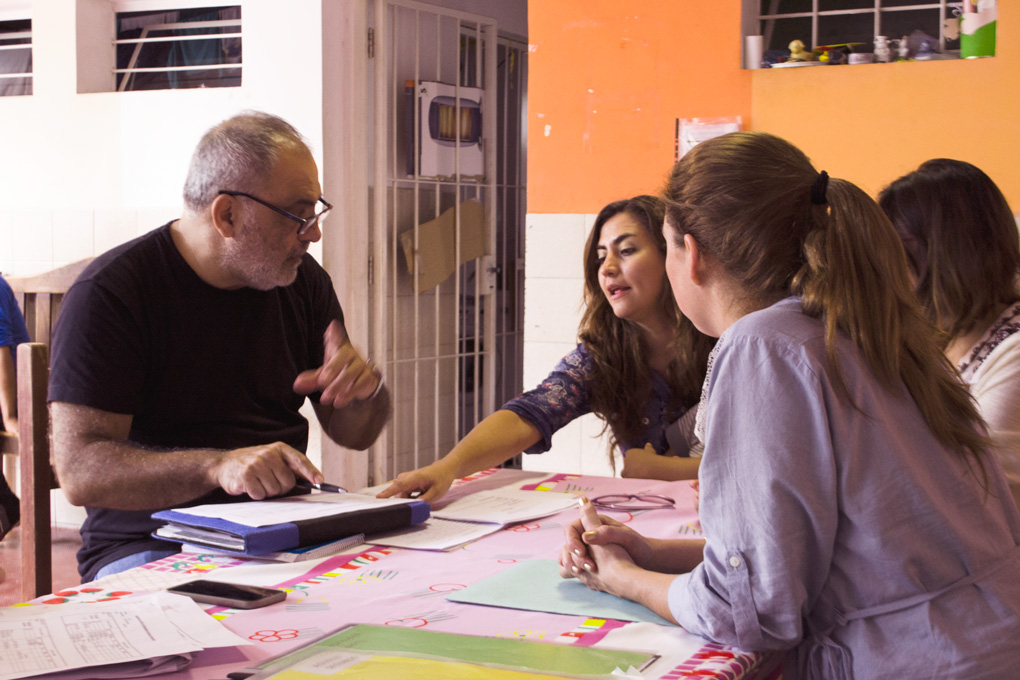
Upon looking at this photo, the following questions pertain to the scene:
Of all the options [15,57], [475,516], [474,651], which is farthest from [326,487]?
[15,57]

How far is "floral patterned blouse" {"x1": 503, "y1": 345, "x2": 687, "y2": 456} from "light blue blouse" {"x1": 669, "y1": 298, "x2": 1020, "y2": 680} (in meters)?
1.21

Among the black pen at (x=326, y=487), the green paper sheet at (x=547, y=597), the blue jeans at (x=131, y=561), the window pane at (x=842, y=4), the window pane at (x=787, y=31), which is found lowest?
the blue jeans at (x=131, y=561)

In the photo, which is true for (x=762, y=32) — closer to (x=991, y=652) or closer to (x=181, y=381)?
(x=181, y=381)

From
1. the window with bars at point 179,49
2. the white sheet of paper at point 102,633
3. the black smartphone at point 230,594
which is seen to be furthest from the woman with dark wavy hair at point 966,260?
the window with bars at point 179,49

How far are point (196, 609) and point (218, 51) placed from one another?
3953mm

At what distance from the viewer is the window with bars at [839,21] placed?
11.9ft

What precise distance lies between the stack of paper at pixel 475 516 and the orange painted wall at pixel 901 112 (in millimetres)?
1996

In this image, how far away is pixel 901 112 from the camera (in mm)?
3396

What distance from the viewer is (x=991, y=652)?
1186mm

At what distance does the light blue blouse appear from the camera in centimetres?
116

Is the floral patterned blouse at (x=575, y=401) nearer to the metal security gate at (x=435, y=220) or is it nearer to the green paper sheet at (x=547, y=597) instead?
the green paper sheet at (x=547, y=597)

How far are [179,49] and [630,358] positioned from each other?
10.7 ft

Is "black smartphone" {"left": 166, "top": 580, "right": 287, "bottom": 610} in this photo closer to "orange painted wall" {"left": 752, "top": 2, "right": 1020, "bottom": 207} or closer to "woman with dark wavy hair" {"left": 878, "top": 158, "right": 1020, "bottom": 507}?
"woman with dark wavy hair" {"left": 878, "top": 158, "right": 1020, "bottom": 507}

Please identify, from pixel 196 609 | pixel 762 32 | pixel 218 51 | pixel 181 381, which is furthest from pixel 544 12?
pixel 196 609
